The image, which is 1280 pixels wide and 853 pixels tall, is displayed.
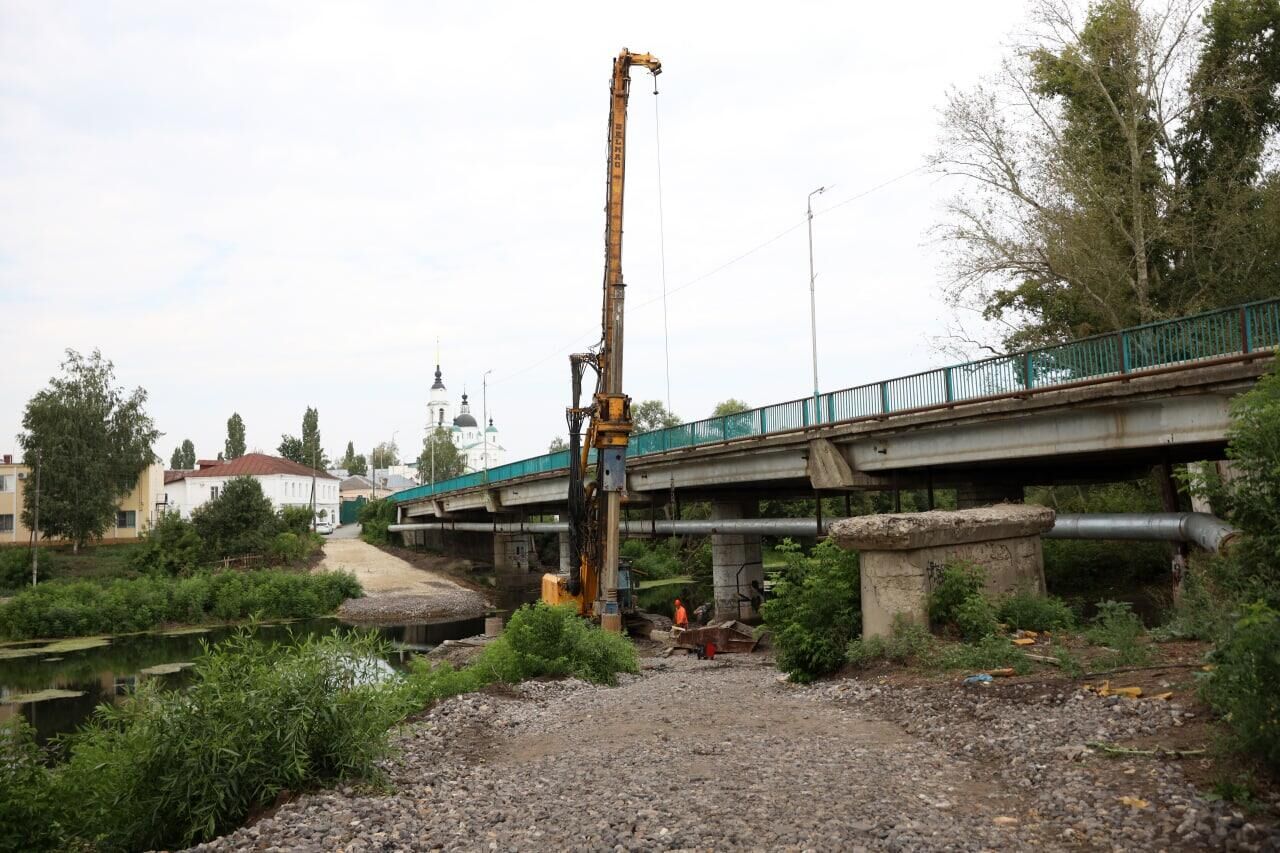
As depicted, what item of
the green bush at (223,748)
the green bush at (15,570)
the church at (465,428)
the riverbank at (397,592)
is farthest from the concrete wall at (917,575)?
the church at (465,428)

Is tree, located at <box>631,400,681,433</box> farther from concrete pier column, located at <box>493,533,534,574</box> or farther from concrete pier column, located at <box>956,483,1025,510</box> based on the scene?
concrete pier column, located at <box>956,483,1025,510</box>

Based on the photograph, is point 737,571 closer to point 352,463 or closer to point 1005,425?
point 1005,425

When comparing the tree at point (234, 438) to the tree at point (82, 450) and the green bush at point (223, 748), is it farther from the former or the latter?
the green bush at point (223, 748)

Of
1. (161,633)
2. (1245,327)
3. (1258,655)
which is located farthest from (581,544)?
(161,633)

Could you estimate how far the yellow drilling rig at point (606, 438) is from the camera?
22516mm

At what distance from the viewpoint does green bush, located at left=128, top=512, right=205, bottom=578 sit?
169 ft

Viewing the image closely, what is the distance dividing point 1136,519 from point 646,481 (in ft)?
59.6

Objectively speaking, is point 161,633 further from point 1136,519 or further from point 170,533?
point 1136,519

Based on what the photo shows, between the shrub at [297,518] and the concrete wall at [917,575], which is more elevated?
the shrub at [297,518]

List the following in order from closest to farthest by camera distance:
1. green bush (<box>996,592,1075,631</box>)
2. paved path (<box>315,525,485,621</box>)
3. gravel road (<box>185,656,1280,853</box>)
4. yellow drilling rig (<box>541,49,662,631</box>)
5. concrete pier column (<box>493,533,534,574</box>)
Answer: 1. gravel road (<box>185,656,1280,853</box>)
2. green bush (<box>996,592,1075,631</box>)
3. yellow drilling rig (<box>541,49,662,631</box>)
4. paved path (<box>315,525,485,621</box>)
5. concrete pier column (<box>493,533,534,574</box>)

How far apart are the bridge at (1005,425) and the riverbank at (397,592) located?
1835cm

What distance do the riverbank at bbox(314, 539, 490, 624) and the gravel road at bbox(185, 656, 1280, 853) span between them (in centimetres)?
3712

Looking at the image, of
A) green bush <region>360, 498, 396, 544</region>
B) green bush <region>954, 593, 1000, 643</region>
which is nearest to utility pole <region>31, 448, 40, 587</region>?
green bush <region>360, 498, 396, 544</region>

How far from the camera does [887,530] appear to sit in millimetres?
12109
